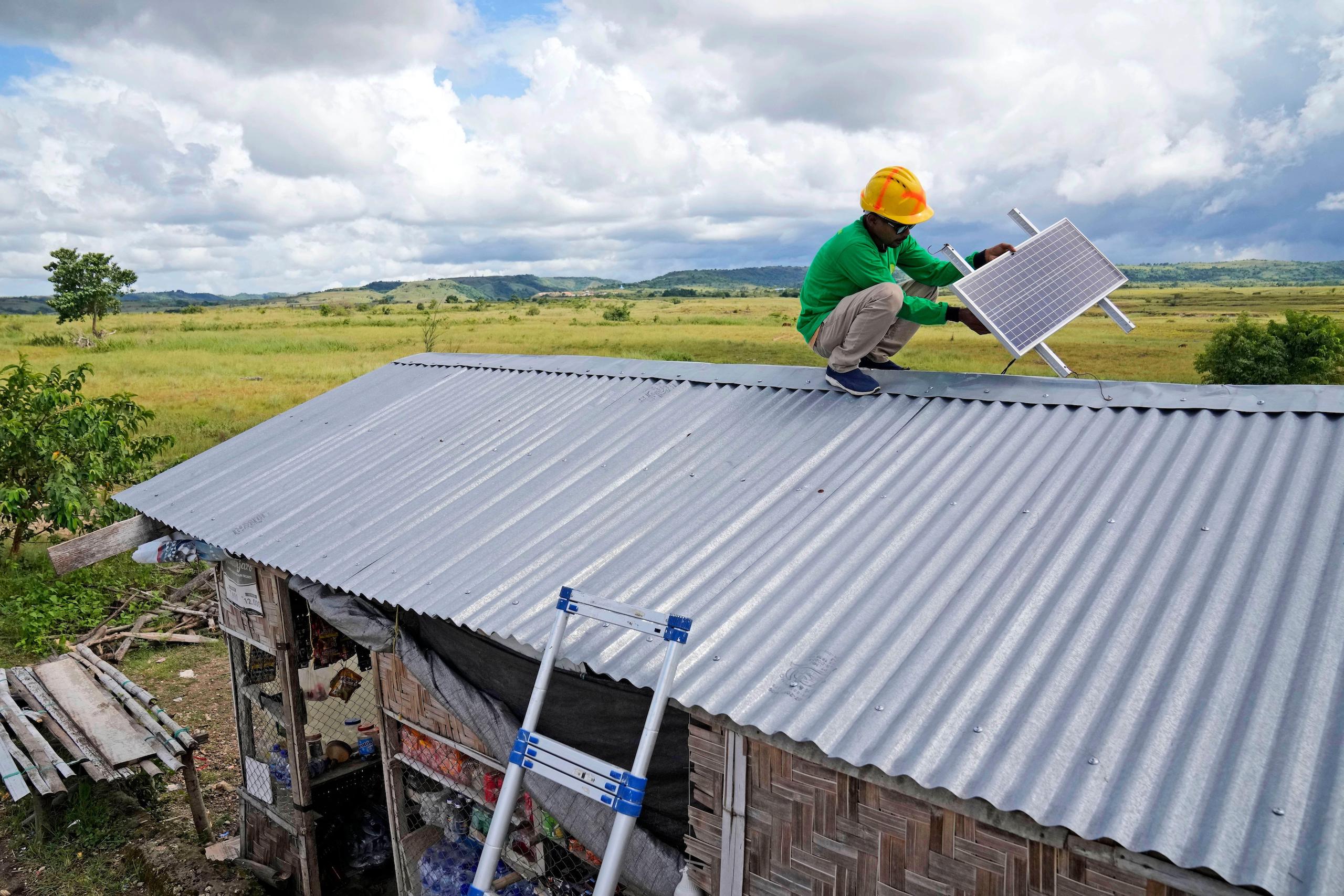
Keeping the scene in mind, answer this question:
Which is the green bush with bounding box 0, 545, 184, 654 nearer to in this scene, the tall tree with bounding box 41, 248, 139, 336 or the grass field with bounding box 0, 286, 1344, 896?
the grass field with bounding box 0, 286, 1344, 896

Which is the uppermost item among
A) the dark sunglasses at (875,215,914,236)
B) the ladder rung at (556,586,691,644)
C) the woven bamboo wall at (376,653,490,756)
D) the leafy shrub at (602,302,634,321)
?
the dark sunglasses at (875,215,914,236)

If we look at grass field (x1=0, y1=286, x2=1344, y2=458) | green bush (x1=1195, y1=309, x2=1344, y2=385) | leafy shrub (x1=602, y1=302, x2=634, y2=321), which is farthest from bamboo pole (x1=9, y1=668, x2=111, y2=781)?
leafy shrub (x1=602, y1=302, x2=634, y2=321)

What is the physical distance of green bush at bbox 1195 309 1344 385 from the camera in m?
31.5

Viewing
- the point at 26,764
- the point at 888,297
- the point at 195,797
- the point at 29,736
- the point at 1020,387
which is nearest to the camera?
the point at 1020,387

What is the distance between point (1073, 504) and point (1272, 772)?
5.22ft

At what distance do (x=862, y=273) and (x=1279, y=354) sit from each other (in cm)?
3293

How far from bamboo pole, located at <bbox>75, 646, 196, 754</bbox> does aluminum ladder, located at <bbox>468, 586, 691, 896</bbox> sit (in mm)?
5058

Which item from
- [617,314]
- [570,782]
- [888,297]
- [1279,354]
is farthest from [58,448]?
[617,314]

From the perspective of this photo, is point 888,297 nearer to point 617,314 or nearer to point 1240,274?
point 617,314

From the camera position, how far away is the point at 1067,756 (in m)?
2.78

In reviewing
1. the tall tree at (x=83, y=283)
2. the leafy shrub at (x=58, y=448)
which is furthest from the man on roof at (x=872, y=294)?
the tall tree at (x=83, y=283)

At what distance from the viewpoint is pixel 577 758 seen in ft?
11.5

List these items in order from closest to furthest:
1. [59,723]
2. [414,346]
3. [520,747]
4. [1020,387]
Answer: [520,747] → [1020,387] → [59,723] → [414,346]

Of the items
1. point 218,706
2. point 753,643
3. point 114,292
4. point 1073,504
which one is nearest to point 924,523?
point 1073,504
